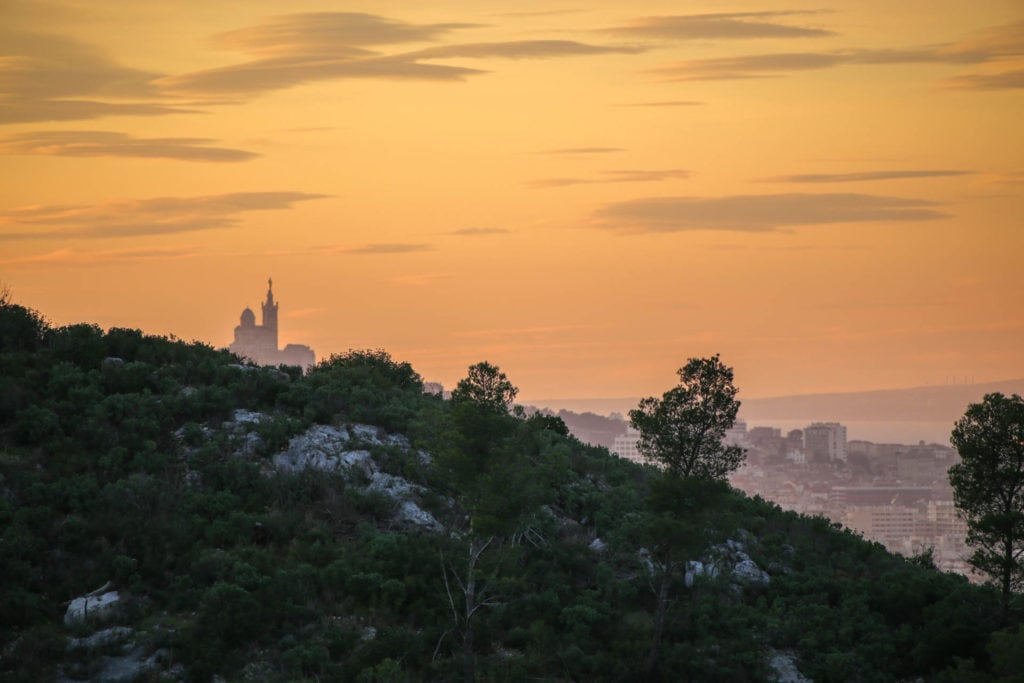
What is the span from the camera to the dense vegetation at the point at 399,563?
4034 centimetres

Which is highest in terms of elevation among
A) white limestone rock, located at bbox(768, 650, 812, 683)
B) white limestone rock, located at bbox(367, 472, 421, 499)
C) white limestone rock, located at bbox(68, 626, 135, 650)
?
white limestone rock, located at bbox(367, 472, 421, 499)

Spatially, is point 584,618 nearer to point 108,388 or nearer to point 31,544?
point 31,544

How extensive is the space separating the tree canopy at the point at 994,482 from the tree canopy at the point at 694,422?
879cm

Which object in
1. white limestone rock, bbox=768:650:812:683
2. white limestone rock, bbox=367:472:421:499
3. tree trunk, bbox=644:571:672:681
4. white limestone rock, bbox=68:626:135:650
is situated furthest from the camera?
white limestone rock, bbox=367:472:421:499

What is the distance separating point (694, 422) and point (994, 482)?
37.1ft

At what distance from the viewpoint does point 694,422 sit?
→ 42438mm

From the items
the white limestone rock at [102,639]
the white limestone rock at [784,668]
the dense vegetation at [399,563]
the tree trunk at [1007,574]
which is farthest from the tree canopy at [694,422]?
the white limestone rock at [102,639]

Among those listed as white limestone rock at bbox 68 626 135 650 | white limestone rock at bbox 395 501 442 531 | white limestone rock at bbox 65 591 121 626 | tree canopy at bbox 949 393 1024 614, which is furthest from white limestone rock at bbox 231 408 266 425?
tree canopy at bbox 949 393 1024 614

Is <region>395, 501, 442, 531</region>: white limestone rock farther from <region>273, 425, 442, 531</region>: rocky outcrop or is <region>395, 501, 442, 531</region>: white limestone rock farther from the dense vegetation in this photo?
the dense vegetation

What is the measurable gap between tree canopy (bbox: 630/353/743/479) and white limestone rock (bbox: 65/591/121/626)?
60.3 feet

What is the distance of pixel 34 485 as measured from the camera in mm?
45688

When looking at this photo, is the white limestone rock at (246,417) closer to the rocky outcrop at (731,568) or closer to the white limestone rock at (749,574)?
the rocky outcrop at (731,568)

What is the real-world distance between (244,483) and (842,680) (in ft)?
76.8

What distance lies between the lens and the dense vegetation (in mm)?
40344
